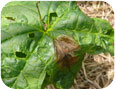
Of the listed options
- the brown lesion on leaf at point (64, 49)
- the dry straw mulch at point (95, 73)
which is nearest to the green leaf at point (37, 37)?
the brown lesion on leaf at point (64, 49)

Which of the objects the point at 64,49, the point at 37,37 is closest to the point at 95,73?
the point at 64,49

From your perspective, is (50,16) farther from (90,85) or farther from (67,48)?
(90,85)

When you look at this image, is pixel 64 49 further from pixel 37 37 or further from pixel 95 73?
pixel 95 73

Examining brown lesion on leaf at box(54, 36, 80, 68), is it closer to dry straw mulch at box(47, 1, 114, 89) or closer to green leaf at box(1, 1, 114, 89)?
green leaf at box(1, 1, 114, 89)

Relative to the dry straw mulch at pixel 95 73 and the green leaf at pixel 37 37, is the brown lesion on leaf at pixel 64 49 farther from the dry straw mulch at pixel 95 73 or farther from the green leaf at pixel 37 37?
the dry straw mulch at pixel 95 73

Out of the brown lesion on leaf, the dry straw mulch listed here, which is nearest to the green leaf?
the brown lesion on leaf

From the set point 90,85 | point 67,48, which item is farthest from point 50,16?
point 90,85
